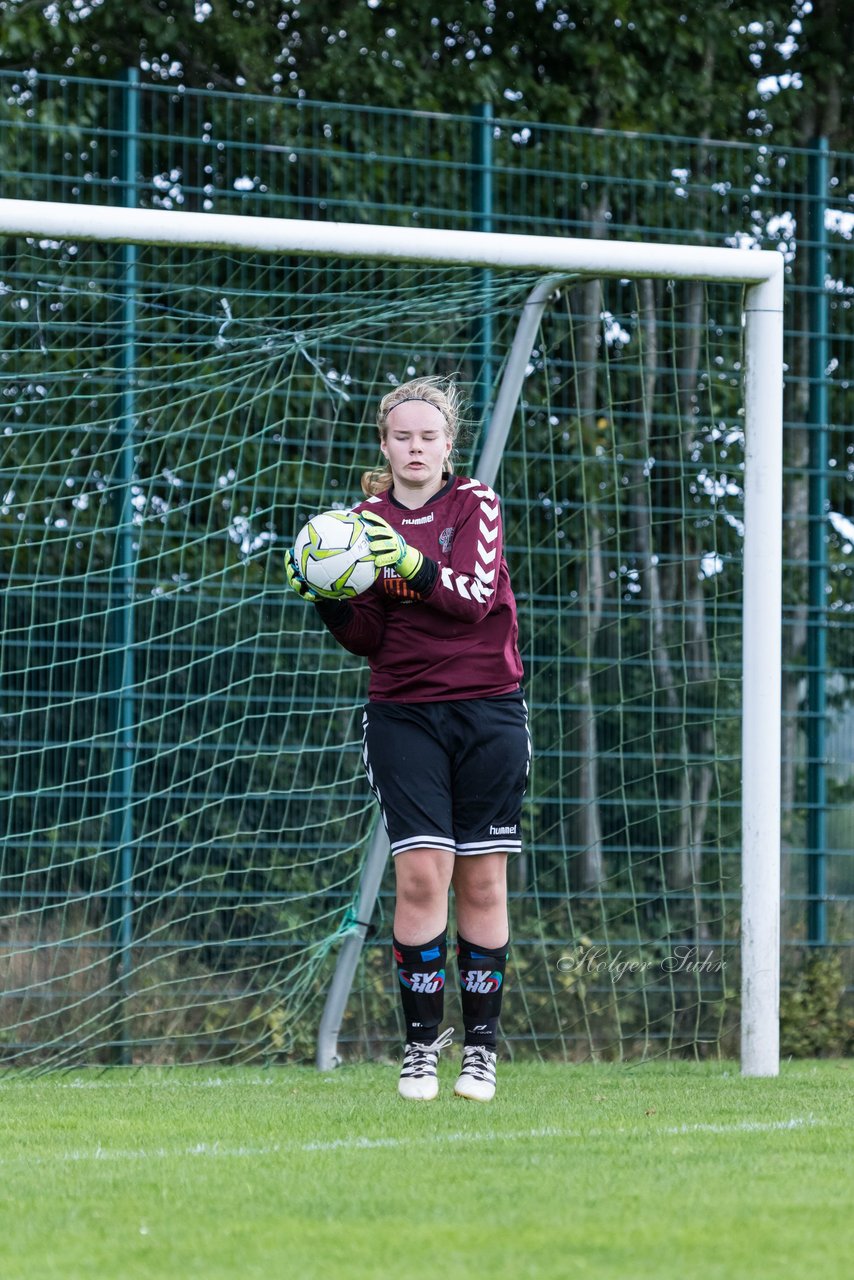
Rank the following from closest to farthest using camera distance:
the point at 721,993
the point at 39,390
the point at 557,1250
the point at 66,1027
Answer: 1. the point at 557,1250
2. the point at 66,1027
3. the point at 39,390
4. the point at 721,993

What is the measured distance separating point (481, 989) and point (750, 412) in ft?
6.18

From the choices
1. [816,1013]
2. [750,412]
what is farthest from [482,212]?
[816,1013]

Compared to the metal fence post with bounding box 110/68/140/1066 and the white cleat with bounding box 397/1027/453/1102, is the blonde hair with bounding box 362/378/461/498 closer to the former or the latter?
the white cleat with bounding box 397/1027/453/1102

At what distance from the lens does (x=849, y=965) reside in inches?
266

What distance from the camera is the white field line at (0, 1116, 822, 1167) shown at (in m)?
3.44

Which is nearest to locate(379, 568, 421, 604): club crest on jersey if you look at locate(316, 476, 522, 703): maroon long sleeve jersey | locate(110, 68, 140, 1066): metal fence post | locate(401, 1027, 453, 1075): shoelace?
locate(316, 476, 522, 703): maroon long sleeve jersey

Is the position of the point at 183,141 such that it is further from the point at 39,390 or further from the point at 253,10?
the point at 253,10

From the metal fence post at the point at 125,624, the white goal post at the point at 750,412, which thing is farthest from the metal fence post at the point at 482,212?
the metal fence post at the point at 125,624

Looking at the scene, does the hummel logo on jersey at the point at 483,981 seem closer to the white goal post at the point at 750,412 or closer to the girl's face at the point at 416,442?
the white goal post at the point at 750,412

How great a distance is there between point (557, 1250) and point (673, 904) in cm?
423

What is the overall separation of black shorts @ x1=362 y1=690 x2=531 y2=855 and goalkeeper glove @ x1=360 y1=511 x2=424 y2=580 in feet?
1.21

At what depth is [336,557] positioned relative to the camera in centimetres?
401

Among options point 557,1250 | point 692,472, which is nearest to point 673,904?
point 692,472

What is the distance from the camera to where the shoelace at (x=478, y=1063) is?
4.27 metres
